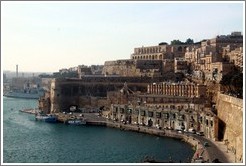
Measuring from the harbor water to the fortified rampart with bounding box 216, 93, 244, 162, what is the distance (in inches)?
59.5

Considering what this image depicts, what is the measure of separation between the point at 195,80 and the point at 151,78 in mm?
3895

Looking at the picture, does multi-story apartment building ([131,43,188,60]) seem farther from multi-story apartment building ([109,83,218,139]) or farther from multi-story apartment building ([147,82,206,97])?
multi-story apartment building ([109,83,218,139])

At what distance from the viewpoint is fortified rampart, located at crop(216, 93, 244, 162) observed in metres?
16.5

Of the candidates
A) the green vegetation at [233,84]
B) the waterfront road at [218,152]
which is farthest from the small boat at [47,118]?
the waterfront road at [218,152]

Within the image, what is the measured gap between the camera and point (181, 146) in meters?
20.8

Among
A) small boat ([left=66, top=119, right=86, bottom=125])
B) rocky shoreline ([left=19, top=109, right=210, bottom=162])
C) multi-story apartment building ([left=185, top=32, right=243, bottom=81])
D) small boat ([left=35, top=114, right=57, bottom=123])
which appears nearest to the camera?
rocky shoreline ([left=19, top=109, right=210, bottom=162])

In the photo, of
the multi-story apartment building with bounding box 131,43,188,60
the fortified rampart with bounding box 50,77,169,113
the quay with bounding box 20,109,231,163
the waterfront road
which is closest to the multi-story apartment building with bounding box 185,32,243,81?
the multi-story apartment building with bounding box 131,43,188,60

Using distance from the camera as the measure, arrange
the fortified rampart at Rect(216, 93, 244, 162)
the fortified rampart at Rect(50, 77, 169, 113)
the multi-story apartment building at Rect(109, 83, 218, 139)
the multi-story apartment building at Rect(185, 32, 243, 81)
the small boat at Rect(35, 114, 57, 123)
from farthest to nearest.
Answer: the fortified rampart at Rect(50, 77, 169, 113)
the multi-story apartment building at Rect(185, 32, 243, 81)
the small boat at Rect(35, 114, 57, 123)
the multi-story apartment building at Rect(109, 83, 218, 139)
the fortified rampart at Rect(216, 93, 244, 162)

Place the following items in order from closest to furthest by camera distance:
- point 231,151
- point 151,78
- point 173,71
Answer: point 231,151, point 151,78, point 173,71

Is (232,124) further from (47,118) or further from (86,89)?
(86,89)

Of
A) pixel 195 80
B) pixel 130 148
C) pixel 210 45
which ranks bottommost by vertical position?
pixel 130 148

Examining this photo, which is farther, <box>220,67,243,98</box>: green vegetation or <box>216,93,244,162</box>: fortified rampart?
<box>220,67,243,98</box>: green vegetation

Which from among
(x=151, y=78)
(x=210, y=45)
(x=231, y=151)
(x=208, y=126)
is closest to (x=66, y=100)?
(x=151, y=78)

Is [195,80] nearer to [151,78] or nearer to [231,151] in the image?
[151,78]
